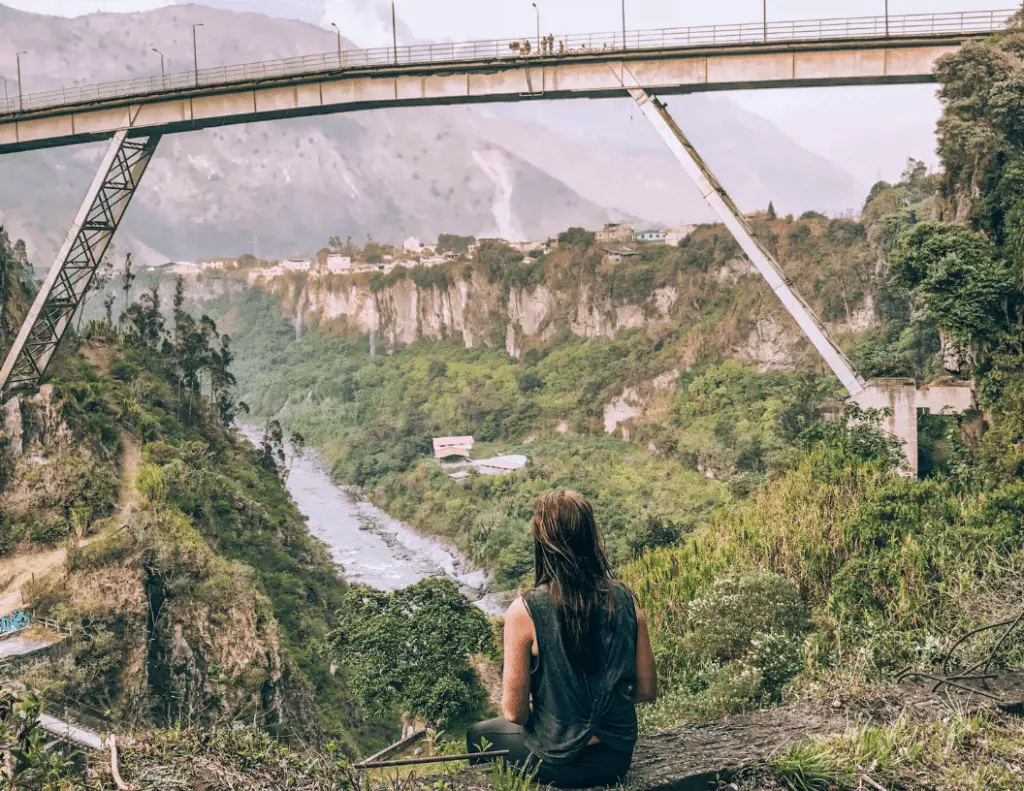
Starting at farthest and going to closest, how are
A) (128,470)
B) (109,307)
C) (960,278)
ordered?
(109,307), (128,470), (960,278)

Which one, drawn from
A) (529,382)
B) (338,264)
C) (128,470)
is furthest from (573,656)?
(338,264)

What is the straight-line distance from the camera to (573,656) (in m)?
3.13

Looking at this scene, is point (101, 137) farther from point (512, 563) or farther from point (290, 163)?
point (290, 163)

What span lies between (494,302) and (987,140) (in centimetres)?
4392

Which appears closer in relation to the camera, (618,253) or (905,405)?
(905,405)

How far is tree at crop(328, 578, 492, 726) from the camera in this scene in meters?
16.8

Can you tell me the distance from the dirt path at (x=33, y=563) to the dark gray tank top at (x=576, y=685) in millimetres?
15991

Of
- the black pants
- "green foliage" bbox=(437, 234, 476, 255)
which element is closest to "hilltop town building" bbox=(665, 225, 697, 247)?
"green foliage" bbox=(437, 234, 476, 255)

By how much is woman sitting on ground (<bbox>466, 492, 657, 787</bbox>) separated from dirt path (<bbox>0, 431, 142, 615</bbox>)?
1598 centimetres

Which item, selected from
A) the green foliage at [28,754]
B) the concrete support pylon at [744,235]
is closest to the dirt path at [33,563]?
the concrete support pylon at [744,235]

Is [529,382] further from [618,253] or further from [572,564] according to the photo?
[572,564]

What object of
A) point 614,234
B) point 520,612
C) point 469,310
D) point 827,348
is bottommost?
point 520,612

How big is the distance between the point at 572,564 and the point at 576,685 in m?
0.42

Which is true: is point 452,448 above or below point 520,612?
below
